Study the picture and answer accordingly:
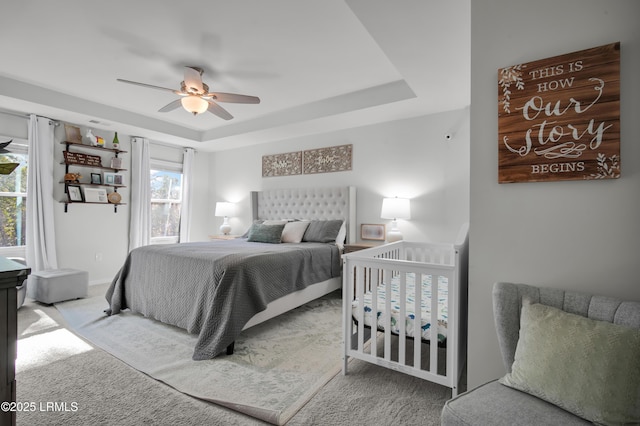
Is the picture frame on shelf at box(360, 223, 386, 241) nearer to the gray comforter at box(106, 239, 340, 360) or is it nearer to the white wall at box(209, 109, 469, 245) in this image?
the white wall at box(209, 109, 469, 245)

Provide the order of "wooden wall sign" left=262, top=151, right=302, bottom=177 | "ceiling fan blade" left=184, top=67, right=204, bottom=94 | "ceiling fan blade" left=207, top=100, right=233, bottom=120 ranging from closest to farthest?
"ceiling fan blade" left=184, top=67, right=204, bottom=94 < "ceiling fan blade" left=207, top=100, right=233, bottom=120 < "wooden wall sign" left=262, top=151, right=302, bottom=177

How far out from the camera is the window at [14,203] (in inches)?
148

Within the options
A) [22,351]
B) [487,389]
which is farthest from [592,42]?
[22,351]

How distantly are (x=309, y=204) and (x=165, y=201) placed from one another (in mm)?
2775

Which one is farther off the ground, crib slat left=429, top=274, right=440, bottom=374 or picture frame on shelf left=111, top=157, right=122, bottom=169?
Answer: picture frame on shelf left=111, top=157, right=122, bottom=169

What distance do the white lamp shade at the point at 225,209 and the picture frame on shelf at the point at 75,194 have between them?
194 centimetres

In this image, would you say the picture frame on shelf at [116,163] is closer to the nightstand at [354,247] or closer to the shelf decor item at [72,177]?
the shelf decor item at [72,177]

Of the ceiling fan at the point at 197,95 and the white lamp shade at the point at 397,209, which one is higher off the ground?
the ceiling fan at the point at 197,95

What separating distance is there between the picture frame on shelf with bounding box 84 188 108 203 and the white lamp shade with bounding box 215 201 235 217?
167 centimetres

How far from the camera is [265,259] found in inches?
103

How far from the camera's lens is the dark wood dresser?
92 cm

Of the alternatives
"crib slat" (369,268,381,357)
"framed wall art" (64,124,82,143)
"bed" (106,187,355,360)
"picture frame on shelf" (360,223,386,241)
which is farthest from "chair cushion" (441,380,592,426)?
"framed wall art" (64,124,82,143)

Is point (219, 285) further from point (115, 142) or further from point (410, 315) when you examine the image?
point (115, 142)

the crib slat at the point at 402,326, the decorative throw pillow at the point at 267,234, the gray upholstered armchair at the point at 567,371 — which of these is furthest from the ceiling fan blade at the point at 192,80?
the gray upholstered armchair at the point at 567,371
